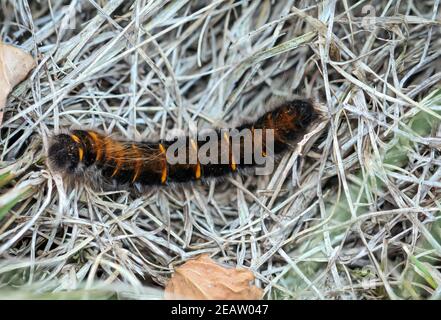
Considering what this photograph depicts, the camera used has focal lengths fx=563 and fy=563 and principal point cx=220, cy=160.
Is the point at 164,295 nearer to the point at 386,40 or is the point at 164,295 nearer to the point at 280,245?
the point at 280,245

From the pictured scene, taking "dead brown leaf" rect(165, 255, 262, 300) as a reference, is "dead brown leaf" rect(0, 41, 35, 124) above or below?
above

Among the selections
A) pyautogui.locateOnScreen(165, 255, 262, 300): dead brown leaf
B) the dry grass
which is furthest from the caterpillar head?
pyautogui.locateOnScreen(165, 255, 262, 300): dead brown leaf

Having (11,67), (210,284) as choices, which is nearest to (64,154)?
(11,67)

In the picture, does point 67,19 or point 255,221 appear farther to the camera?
point 67,19

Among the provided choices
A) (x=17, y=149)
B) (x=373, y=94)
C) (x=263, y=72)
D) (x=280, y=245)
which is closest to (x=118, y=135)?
(x=17, y=149)

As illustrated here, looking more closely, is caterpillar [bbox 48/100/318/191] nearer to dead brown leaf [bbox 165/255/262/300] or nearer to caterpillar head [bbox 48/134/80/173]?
caterpillar head [bbox 48/134/80/173]

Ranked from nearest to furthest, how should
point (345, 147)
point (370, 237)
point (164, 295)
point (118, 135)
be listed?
point (164, 295), point (370, 237), point (345, 147), point (118, 135)
